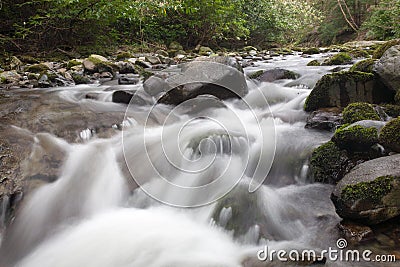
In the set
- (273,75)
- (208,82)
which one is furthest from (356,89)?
(273,75)

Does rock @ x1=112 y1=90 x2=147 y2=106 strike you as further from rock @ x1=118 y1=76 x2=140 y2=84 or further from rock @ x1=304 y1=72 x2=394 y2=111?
rock @ x1=304 y1=72 x2=394 y2=111

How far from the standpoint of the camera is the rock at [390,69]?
3.98 meters

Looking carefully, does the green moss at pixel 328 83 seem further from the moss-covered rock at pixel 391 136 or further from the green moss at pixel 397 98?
the moss-covered rock at pixel 391 136

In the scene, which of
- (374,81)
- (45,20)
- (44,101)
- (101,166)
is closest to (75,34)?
(45,20)

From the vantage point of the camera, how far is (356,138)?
9.85 ft

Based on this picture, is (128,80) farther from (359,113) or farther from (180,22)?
(180,22)

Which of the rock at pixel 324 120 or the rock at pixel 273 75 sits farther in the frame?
the rock at pixel 273 75

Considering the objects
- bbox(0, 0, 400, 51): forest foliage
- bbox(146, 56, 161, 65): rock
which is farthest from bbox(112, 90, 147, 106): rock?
bbox(146, 56, 161, 65): rock

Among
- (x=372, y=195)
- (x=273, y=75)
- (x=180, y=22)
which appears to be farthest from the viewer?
(x=180, y=22)

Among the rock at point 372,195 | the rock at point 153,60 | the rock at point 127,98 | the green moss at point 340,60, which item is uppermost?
the rock at point 372,195

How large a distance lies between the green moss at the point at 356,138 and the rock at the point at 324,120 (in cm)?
74

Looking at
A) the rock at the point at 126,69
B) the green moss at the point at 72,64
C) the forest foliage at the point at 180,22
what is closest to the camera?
the rock at the point at 126,69

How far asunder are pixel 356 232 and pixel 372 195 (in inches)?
12.0

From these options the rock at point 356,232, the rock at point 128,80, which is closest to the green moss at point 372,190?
the rock at point 356,232
